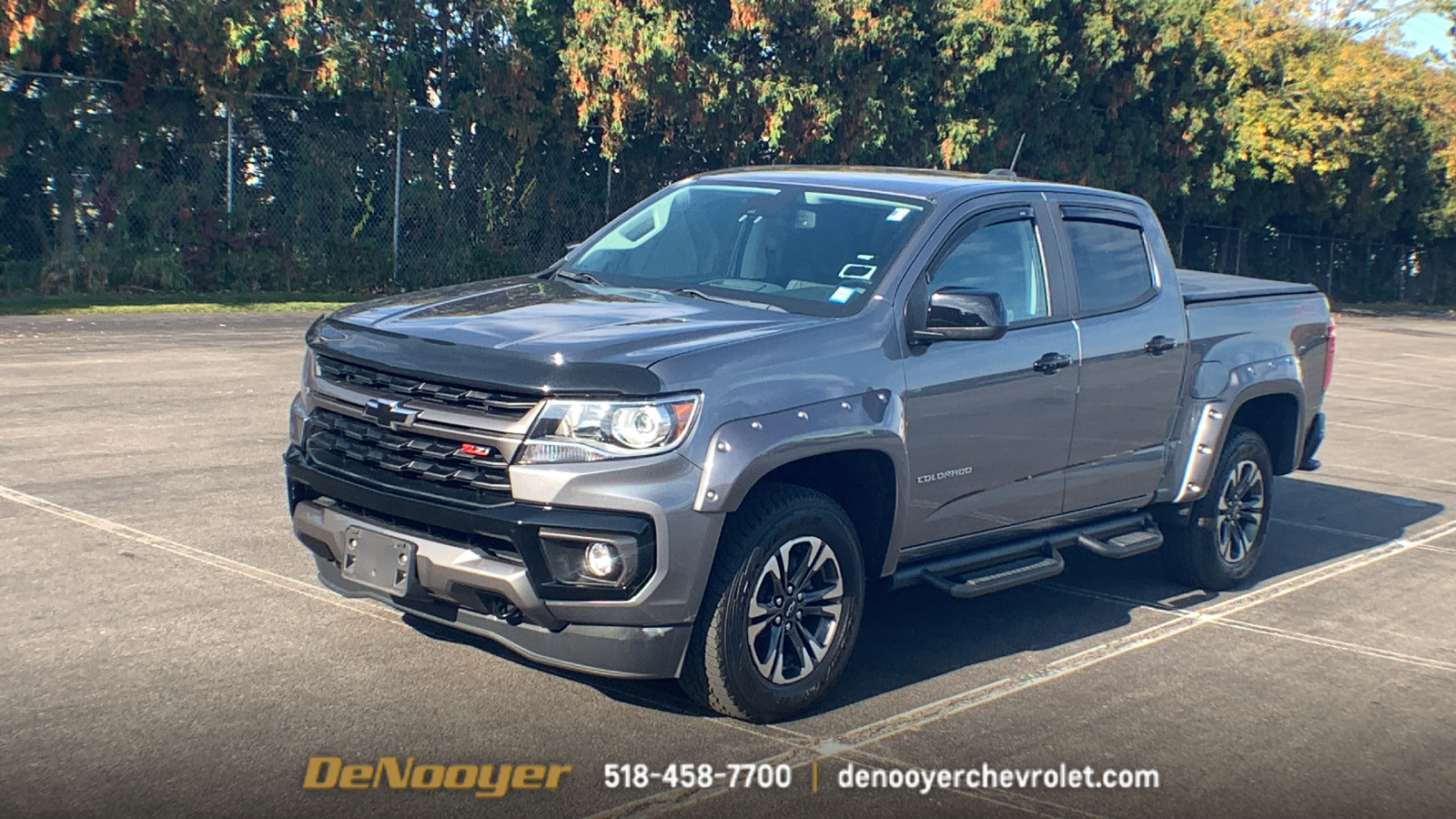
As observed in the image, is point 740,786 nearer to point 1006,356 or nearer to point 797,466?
point 797,466

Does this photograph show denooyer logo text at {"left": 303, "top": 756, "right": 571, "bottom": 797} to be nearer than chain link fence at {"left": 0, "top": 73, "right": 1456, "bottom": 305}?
Yes

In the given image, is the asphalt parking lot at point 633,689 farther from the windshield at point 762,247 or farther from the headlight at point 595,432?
the windshield at point 762,247

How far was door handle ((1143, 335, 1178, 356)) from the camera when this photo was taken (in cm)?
706

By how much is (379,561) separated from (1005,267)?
3.00 m

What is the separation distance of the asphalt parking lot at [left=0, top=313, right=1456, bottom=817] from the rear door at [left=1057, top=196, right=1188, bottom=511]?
73 cm

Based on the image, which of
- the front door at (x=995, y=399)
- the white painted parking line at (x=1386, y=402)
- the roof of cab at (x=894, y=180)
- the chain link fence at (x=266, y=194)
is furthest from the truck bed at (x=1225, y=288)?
the chain link fence at (x=266, y=194)

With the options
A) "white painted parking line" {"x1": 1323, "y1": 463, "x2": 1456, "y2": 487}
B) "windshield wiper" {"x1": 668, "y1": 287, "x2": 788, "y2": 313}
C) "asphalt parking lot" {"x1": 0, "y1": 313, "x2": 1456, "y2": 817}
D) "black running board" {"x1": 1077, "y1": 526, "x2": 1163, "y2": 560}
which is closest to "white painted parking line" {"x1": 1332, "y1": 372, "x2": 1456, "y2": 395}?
"white painted parking line" {"x1": 1323, "y1": 463, "x2": 1456, "y2": 487}

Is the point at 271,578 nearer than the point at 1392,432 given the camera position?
Yes

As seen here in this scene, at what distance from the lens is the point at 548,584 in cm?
481

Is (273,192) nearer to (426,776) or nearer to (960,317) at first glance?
(960,317)

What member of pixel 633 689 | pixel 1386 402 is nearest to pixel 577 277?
pixel 633 689

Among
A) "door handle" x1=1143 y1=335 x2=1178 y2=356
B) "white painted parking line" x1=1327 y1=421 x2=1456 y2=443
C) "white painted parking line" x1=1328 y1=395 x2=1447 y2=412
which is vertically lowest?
"white painted parking line" x1=1328 y1=395 x2=1447 y2=412

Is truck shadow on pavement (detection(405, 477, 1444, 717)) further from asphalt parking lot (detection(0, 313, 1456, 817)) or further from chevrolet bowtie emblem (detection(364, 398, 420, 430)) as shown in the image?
chevrolet bowtie emblem (detection(364, 398, 420, 430))

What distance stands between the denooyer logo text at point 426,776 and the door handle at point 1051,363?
275cm
